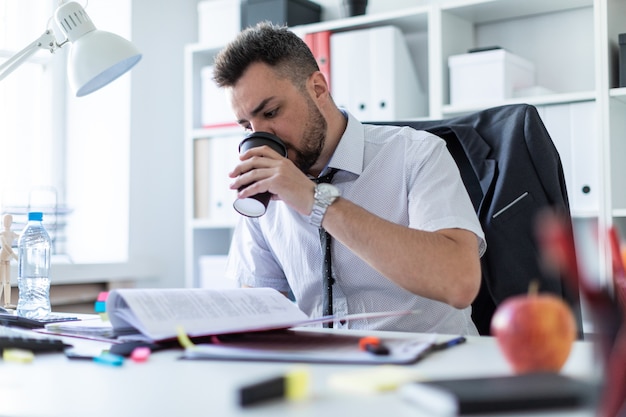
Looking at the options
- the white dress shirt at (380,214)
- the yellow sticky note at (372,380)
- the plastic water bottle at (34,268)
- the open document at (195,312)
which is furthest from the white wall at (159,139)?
the yellow sticky note at (372,380)

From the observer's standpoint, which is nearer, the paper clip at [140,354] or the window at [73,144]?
the paper clip at [140,354]

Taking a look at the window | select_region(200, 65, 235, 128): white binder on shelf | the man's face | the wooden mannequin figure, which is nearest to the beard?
the man's face

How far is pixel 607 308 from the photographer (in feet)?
1.62

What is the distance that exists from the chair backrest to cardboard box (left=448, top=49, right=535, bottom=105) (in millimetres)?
868

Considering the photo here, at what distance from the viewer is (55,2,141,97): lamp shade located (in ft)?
4.59


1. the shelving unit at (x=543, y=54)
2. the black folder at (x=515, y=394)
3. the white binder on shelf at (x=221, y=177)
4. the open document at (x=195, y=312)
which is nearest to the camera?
the black folder at (x=515, y=394)

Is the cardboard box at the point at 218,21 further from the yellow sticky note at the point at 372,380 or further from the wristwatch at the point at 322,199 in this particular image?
the yellow sticky note at the point at 372,380

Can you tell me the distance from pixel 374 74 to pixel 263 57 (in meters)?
1.11

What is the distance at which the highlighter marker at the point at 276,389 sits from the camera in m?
0.66

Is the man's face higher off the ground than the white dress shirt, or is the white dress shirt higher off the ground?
the man's face

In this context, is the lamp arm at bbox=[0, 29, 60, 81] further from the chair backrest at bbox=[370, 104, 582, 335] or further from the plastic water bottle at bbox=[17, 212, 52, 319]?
the chair backrest at bbox=[370, 104, 582, 335]

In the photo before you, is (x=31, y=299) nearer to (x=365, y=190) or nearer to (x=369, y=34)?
(x=365, y=190)

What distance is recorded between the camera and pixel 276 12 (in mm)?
2938

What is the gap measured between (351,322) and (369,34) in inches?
56.2
